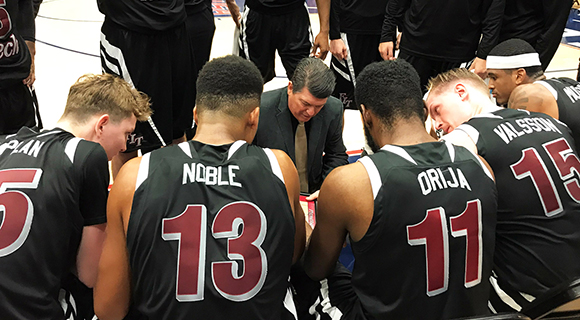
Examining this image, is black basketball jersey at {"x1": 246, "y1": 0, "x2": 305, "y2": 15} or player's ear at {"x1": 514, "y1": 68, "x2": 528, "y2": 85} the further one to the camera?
black basketball jersey at {"x1": 246, "y1": 0, "x2": 305, "y2": 15}

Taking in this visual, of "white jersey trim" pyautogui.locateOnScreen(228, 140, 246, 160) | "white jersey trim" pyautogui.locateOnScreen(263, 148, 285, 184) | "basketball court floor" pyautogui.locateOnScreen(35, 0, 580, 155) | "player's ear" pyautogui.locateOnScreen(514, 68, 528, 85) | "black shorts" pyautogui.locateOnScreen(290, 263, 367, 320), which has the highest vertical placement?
"white jersey trim" pyautogui.locateOnScreen(228, 140, 246, 160)

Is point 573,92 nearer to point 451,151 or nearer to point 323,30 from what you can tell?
point 451,151

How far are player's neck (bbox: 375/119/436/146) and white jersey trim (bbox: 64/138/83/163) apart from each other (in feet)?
4.13

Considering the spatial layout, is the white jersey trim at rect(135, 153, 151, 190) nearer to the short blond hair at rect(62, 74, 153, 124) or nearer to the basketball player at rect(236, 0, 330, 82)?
the short blond hair at rect(62, 74, 153, 124)

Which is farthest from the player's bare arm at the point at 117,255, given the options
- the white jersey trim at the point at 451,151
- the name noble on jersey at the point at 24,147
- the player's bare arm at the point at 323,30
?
the player's bare arm at the point at 323,30

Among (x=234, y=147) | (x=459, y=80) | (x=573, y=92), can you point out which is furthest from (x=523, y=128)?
(x=234, y=147)

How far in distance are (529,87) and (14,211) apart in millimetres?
2738

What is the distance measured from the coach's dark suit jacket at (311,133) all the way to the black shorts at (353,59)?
4.27ft

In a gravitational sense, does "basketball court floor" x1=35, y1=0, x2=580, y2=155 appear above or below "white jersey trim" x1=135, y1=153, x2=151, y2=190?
below

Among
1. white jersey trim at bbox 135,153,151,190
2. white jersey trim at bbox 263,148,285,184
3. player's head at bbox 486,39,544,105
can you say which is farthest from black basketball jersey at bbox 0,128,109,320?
player's head at bbox 486,39,544,105

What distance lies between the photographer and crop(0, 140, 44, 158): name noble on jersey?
196cm

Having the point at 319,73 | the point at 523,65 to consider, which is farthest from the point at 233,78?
the point at 523,65

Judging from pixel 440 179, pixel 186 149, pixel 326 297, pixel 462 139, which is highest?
pixel 186 149

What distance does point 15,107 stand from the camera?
11.5 ft
